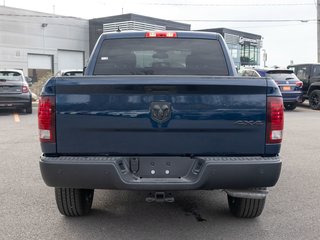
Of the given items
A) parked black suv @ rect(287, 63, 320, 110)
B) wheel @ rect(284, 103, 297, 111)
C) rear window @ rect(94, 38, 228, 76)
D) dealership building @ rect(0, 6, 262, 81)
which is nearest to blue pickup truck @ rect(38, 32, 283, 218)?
rear window @ rect(94, 38, 228, 76)

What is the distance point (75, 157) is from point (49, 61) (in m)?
42.2

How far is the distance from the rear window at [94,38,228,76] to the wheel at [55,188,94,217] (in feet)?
5.15

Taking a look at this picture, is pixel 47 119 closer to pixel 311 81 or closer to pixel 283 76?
pixel 283 76

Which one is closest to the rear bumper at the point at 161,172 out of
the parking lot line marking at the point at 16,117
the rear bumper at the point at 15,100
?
the parking lot line marking at the point at 16,117

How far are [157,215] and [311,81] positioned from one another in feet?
50.5

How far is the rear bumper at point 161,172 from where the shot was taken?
3635 millimetres

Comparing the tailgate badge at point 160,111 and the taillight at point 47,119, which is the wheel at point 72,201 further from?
the tailgate badge at point 160,111

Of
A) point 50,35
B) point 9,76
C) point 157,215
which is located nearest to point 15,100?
point 9,76

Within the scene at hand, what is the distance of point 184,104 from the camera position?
3650mm

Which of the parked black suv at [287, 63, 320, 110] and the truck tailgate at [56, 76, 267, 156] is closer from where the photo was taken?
the truck tailgate at [56, 76, 267, 156]

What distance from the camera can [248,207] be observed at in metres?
4.40

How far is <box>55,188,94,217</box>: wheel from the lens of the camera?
429 centimetres

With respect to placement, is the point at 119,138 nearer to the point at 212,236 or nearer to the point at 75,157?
the point at 75,157

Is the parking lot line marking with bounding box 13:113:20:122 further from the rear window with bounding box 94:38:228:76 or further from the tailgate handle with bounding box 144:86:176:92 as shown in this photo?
the tailgate handle with bounding box 144:86:176:92
